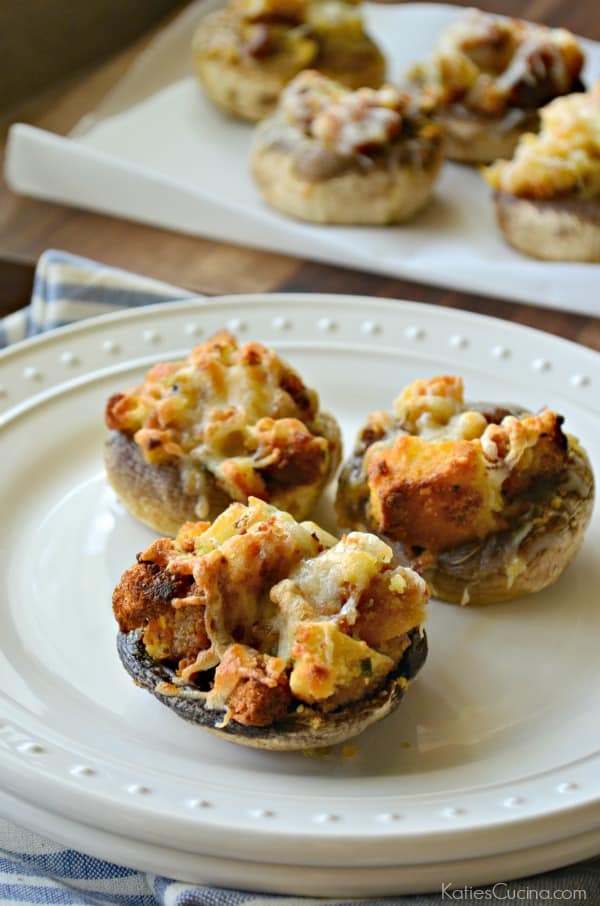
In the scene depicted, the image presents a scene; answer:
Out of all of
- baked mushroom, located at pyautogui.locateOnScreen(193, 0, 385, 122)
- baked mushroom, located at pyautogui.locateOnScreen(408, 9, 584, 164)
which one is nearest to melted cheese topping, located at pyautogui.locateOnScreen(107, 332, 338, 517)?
baked mushroom, located at pyautogui.locateOnScreen(408, 9, 584, 164)

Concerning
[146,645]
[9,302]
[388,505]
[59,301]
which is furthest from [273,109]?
[146,645]

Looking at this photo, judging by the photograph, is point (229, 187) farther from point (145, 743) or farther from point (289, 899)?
point (289, 899)

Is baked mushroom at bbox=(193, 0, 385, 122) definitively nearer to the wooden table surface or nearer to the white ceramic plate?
the white ceramic plate

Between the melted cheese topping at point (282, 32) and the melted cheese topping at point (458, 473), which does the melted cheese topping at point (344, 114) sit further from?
the melted cheese topping at point (458, 473)

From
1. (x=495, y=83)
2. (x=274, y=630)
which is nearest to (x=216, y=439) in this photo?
(x=274, y=630)

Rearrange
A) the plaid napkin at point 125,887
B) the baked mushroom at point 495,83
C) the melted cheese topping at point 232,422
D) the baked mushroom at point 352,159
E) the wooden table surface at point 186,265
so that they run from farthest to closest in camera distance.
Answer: the baked mushroom at point 495,83
the baked mushroom at point 352,159
the wooden table surface at point 186,265
the melted cheese topping at point 232,422
the plaid napkin at point 125,887

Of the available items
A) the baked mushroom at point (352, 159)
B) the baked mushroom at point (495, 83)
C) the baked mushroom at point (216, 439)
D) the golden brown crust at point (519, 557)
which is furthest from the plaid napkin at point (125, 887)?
the baked mushroom at point (495, 83)

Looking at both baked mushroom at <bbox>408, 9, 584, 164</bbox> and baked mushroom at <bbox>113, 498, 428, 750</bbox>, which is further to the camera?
baked mushroom at <bbox>408, 9, 584, 164</bbox>
